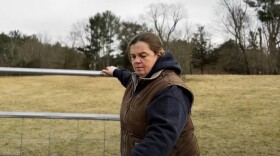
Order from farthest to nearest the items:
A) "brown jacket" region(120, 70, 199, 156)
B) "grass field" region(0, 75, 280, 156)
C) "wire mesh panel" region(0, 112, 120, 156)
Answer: "grass field" region(0, 75, 280, 156)
"wire mesh panel" region(0, 112, 120, 156)
"brown jacket" region(120, 70, 199, 156)

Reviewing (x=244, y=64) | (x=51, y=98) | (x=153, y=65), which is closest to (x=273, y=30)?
(x=244, y=64)

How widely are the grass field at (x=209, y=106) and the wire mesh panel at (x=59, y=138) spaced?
1.40m

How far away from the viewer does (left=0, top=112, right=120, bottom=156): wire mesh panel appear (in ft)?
15.9

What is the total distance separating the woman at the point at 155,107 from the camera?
5.01 ft

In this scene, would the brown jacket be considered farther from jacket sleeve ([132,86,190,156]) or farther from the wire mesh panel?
the wire mesh panel

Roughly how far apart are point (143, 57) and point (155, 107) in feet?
0.83

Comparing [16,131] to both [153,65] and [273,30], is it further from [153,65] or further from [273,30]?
[273,30]

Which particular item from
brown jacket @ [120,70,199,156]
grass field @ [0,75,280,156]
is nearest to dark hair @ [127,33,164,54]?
brown jacket @ [120,70,199,156]

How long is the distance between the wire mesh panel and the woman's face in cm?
216

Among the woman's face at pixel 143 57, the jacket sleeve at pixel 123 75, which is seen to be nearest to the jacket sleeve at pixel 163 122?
the woman's face at pixel 143 57

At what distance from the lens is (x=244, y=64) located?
35938 millimetres

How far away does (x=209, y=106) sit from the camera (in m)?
11.1

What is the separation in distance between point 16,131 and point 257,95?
9.46 meters

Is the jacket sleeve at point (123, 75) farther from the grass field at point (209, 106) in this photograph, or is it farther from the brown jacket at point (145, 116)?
the grass field at point (209, 106)
